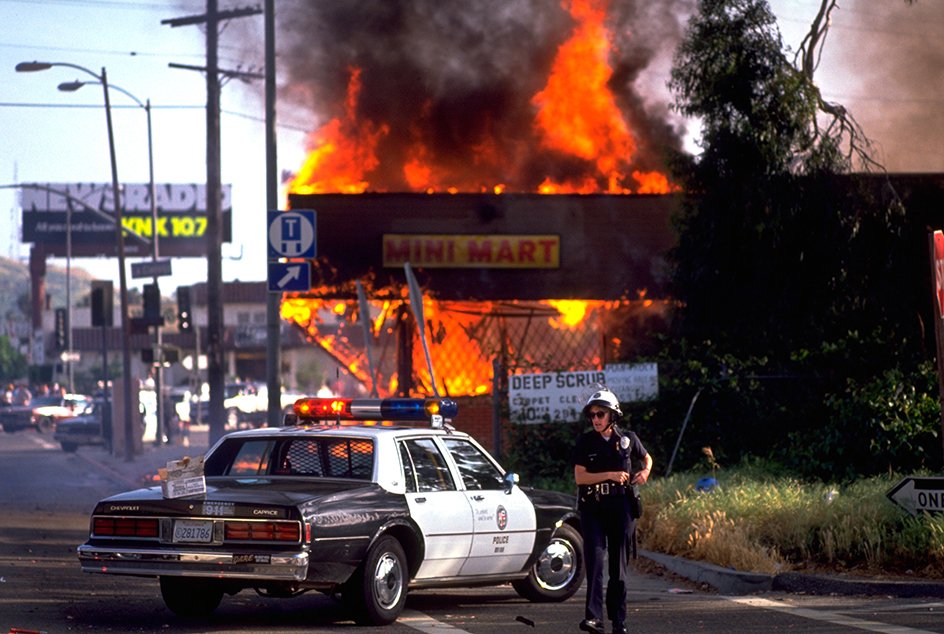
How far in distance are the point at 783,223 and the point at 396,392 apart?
7864 mm

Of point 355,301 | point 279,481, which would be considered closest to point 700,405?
point 355,301

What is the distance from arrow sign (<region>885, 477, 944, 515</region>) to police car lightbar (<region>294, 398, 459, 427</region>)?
384cm

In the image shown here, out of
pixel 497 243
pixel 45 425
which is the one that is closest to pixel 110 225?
pixel 45 425

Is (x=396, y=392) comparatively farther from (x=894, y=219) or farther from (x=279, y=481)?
(x=279, y=481)

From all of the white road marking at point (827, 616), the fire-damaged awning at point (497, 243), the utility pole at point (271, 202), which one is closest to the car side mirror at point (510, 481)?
the white road marking at point (827, 616)

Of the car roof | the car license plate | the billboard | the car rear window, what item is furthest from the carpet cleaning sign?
the billboard

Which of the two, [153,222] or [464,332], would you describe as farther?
[153,222]

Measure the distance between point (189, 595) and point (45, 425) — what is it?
46.6 metres

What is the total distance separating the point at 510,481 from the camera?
9.54 m

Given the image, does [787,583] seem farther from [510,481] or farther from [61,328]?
[61,328]

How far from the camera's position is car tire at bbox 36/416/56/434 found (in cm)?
5209

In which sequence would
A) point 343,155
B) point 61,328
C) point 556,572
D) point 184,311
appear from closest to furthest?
point 556,572 → point 343,155 → point 184,311 → point 61,328

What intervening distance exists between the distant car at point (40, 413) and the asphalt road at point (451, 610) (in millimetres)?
40820

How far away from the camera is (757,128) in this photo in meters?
17.2
